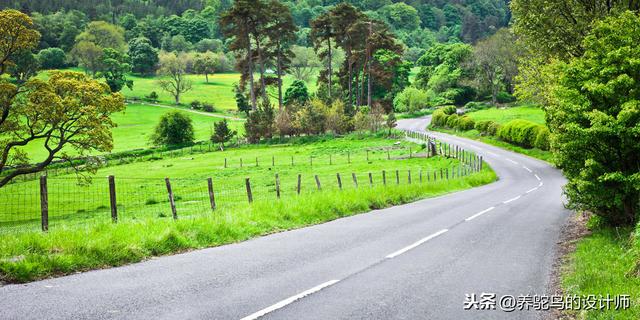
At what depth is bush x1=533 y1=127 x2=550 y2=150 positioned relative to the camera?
57.0 metres

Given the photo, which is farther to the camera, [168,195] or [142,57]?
[142,57]

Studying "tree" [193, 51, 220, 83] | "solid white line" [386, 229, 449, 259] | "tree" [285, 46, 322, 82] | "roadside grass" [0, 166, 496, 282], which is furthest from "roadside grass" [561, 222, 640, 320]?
"tree" [193, 51, 220, 83]

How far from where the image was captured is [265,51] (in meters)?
73.7

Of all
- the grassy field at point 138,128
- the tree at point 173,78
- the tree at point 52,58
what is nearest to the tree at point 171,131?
the grassy field at point 138,128

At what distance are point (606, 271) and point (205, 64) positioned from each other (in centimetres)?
15902

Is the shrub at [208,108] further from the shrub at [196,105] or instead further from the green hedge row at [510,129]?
the green hedge row at [510,129]

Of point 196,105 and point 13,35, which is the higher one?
point 13,35

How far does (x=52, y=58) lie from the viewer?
148875 mm

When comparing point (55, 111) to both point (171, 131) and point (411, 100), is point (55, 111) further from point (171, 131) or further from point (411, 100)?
point (411, 100)

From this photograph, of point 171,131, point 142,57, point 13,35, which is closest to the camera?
point 13,35

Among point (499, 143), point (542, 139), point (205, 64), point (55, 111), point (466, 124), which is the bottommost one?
point (499, 143)

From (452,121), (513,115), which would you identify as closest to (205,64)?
(452,121)

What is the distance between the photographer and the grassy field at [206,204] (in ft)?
31.5

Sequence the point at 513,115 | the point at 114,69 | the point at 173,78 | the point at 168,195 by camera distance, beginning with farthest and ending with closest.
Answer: the point at 114,69, the point at 173,78, the point at 513,115, the point at 168,195
